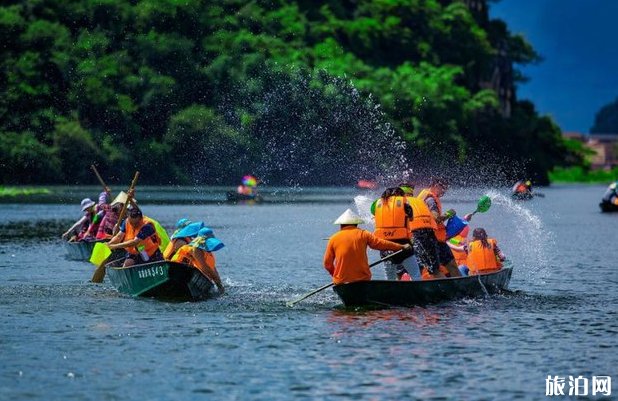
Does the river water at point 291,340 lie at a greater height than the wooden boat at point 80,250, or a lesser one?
lesser

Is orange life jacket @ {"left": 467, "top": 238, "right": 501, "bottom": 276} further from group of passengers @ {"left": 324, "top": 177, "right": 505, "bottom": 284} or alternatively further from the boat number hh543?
the boat number hh543

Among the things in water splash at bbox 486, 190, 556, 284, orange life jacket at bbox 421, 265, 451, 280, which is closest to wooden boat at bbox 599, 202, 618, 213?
water splash at bbox 486, 190, 556, 284

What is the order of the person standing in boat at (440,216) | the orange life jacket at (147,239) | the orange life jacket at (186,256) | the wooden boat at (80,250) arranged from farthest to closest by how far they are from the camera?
the wooden boat at (80,250), the orange life jacket at (147,239), the orange life jacket at (186,256), the person standing in boat at (440,216)

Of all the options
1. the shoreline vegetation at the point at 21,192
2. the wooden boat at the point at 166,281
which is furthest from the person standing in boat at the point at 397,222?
the shoreline vegetation at the point at 21,192

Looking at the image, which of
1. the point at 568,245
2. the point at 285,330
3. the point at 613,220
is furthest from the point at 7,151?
the point at 285,330

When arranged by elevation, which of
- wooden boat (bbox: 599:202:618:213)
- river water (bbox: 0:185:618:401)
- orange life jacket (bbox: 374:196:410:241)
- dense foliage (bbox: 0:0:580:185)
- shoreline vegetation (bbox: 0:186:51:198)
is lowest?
river water (bbox: 0:185:618:401)

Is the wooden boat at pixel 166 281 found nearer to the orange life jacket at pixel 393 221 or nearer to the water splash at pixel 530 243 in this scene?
the orange life jacket at pixel 393 221

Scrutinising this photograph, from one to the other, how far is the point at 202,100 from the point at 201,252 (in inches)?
3652

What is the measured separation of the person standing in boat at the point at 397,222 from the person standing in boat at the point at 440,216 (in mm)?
691

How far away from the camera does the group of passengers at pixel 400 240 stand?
2569cm

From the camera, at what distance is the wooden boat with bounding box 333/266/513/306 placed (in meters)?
25.8

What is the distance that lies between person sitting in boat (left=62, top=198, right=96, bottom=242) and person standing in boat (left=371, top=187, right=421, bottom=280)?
1668 centimetres

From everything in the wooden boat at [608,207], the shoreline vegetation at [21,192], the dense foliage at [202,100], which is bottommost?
the wooden boat at [608,207]

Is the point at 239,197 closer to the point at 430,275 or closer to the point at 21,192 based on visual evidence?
the point at 21,192
